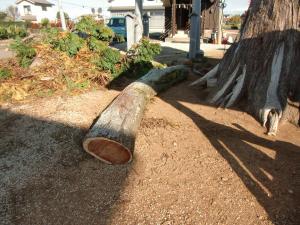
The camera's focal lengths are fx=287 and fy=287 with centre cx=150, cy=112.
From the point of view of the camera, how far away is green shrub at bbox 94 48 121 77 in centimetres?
827

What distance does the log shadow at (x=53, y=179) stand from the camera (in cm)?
322

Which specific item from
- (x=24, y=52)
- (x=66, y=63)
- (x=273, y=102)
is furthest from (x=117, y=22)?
(x=273, y=102)

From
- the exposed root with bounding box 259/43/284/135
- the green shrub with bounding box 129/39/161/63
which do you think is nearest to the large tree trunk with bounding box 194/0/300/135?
the exposed root with bounding box 259/43/284/135

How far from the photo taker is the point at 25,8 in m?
55.8

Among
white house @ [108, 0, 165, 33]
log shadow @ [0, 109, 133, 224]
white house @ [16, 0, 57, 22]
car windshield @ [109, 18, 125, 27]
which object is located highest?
white house @ [16, 0, 57, 22]

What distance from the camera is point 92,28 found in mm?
8805

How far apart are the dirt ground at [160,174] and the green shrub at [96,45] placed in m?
3.38

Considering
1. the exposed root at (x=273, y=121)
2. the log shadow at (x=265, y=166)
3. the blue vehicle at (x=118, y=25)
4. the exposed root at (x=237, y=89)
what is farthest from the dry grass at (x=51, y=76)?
the blue vehicle at (x=118, y=25)

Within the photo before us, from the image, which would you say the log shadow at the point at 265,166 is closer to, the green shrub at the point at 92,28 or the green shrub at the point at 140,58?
the green shrub at the point at 140,58

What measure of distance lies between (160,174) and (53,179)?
4.68 ft

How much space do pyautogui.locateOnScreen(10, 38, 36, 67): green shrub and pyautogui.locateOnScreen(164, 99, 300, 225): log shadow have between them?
5.62m

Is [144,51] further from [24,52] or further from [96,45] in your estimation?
[24,52]

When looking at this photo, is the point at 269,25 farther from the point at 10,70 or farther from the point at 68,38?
the point at 10,70

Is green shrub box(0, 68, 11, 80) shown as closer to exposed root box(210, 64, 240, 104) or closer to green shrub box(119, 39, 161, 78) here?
green shrub box(119, 39, 161, 78)
